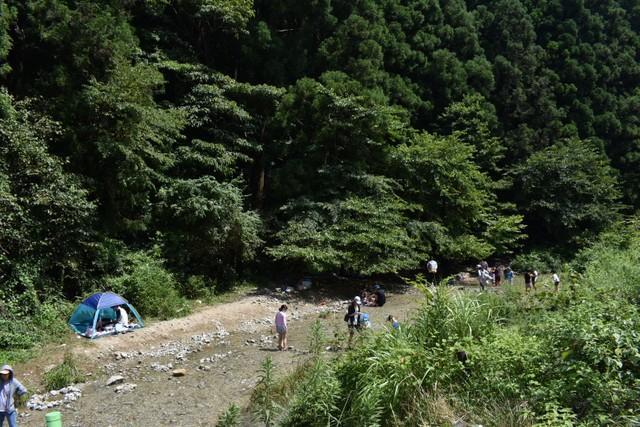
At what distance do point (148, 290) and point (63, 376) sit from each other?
4866mm

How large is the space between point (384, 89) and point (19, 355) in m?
22.7

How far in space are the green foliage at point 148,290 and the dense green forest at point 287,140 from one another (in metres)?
0.10

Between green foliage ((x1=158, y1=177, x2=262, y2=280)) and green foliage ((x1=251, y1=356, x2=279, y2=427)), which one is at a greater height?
green foliage ((x1=158, y1=177, x2=262, y2=280))

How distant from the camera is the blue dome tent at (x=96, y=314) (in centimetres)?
1339

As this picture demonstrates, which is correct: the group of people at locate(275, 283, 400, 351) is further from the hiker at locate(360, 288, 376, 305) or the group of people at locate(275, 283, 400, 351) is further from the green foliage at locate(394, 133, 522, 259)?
the green foliage at locate(394, 133, 522, 259)

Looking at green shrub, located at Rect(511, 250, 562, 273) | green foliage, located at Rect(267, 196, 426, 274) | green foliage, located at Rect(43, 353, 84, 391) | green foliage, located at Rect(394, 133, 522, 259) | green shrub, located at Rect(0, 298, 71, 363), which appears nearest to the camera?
green foliage, located at Rect(43, 353, 84, 391)

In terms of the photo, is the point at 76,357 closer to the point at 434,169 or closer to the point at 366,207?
the point at 366,207

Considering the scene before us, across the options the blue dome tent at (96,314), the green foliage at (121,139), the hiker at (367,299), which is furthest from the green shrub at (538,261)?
the blue dome tent at (96,314)

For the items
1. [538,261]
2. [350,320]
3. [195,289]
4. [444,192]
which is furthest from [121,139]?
[538,261]

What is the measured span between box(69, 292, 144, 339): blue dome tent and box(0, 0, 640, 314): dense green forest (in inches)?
49.3

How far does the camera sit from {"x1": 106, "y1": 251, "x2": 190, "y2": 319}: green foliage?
15422mm

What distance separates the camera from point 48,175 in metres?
14.1

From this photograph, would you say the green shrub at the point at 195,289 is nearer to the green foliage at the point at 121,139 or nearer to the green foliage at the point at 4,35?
the green foliage at the point at 121,139

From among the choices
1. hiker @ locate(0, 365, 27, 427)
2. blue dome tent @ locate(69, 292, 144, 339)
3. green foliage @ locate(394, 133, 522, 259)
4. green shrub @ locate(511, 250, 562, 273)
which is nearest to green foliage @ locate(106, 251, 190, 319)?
blue dome tent @ locate(69, 292, 144, 339)
